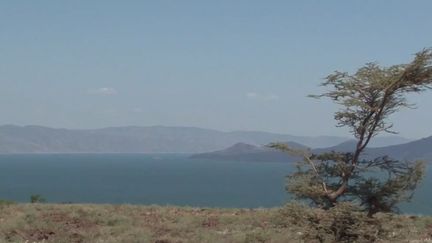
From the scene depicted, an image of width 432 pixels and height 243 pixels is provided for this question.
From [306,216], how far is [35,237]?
30.8 ft

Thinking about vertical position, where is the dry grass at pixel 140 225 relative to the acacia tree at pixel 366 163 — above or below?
below

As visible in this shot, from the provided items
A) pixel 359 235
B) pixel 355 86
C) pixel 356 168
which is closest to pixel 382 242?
pixel 359 235

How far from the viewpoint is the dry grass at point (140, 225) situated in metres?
18.5

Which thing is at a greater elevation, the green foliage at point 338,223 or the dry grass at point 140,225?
the green foliage at point 338,223

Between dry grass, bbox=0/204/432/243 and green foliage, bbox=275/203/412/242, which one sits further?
dry grass, bbox=0/204/432/243

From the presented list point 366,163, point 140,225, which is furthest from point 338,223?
point 140,225

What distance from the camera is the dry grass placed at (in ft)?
60.7

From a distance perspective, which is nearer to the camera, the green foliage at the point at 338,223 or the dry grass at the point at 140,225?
the green foliage at the point at 338,223

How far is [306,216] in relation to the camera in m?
12.9

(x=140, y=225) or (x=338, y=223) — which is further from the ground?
(x=338, y=223)

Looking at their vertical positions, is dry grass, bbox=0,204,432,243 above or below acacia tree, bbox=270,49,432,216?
below

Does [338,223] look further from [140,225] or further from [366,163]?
[140,225]

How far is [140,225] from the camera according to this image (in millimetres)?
22078

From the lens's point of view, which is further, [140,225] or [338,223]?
[140,225]
